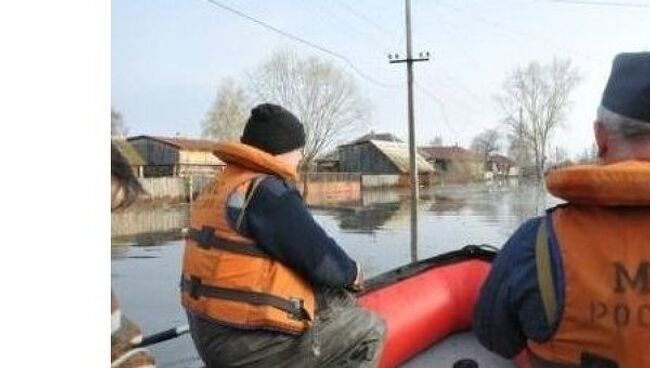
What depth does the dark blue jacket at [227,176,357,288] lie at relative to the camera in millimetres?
2332

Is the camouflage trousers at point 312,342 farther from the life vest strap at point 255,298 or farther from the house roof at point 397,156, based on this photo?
the house roof at point 397,156

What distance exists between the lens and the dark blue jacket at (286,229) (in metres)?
2.33

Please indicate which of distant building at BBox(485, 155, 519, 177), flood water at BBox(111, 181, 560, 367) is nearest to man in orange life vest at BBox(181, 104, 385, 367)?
flood water at BBox(111, 181, 560, 367)

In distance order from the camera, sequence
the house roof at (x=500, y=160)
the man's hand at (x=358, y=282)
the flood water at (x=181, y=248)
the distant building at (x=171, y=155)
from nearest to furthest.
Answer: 1. the man's hand at (x=358, y=282)
2. the flood water at (x=181, y=248)
3. the distant building at (x=171, y=155)
4. the house roof at (x=500, y=160)

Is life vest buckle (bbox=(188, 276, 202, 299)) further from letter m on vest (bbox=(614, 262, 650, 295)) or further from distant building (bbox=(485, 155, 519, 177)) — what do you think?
distant building (bbox=(485, 155, 519, 177))

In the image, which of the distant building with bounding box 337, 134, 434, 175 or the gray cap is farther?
the distant building with bounding box 337, 134, 434, 175

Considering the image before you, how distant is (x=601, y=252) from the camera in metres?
1.59

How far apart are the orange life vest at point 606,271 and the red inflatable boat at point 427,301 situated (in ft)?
5.63

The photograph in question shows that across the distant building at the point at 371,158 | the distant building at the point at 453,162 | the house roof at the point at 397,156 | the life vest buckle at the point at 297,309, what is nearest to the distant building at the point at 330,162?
the distant building at the point at 371,158

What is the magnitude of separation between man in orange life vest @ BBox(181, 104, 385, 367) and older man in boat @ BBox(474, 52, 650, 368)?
2.75 ft

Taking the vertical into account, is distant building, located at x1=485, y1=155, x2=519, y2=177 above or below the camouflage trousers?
above

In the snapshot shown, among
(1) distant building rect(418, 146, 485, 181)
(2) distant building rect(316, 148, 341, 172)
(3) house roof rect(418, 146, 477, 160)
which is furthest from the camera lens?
(3) house roof rect(418, 146, 477, 160)
